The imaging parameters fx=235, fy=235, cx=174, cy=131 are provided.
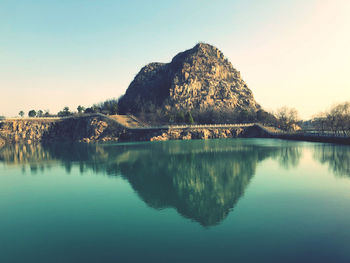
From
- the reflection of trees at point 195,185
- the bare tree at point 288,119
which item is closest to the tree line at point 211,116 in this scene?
the bare tree at point 288,119

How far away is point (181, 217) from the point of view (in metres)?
19.2

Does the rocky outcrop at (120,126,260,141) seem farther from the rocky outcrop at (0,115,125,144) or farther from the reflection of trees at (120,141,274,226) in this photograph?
the reflection of trees at (120,141,274,226)

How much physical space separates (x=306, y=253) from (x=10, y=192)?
33.0m

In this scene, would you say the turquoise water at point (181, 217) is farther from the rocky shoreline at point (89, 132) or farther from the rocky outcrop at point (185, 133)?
the rocky shoreline at point (89, 132)

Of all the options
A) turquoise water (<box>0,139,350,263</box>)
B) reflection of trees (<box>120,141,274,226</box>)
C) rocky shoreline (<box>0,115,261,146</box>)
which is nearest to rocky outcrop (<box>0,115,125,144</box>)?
rocky shoreline (<box>0,115,261,146</box>)

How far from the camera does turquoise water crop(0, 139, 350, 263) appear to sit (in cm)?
1362

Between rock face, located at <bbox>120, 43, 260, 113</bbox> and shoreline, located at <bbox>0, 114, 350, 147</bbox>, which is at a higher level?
rock face, located at <bbox>120, 43, 260, 113</bbox>

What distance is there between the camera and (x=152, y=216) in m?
19.7

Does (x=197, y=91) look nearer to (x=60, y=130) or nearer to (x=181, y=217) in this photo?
(x=60, y=130)

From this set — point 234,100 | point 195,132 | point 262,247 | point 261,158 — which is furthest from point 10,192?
point 234,100

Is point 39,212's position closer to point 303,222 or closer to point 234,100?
point 303,222

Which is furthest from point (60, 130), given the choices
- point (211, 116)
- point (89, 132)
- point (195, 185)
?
point (195, 185)

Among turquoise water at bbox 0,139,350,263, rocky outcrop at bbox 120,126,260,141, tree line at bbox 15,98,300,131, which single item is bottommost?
turquoise water at bbox 0,139,350,263

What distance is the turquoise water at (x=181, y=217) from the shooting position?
44.7 feet
